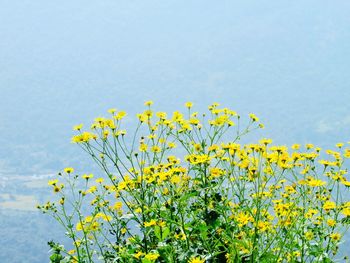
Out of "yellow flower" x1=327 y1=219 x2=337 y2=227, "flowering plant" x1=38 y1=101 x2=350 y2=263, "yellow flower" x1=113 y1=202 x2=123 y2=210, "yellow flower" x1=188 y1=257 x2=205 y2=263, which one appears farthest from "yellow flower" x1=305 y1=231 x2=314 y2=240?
"yellow flower" x1=113 y1=202 x2=123 y2=210

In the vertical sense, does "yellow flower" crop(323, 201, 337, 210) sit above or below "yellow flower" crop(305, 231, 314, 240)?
above

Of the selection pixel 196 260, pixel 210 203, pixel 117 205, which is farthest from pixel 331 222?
pixel 117 205

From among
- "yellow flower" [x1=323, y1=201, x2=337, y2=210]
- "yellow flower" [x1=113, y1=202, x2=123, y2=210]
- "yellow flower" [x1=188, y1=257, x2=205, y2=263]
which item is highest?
"yellow flower" [x1=113, y1=202, x2=123, y2=210]

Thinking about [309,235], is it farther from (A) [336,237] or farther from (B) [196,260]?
(B) [196,260]

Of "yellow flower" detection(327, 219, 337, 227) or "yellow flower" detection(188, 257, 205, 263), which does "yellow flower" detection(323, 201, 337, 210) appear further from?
"yellow flower" detection(188, 257, 205, 263)

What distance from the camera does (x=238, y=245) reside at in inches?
132

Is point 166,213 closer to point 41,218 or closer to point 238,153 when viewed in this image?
point 238,153

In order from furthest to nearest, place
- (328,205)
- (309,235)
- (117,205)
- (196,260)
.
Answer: (117,205)
(328,205)
(309,235)
(196,260)

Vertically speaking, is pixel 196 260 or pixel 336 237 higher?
pixel 336 237

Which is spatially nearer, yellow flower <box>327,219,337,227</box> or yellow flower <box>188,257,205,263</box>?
yellow flower <box>188,257,205,263</box>

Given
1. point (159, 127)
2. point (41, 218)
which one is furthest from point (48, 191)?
point (159, 127)

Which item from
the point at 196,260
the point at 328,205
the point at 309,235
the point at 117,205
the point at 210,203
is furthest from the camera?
the point at 117,205

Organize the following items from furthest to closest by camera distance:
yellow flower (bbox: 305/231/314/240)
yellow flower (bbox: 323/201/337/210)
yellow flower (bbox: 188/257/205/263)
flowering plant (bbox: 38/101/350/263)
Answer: yellow flower (bbox: 323/201/337/210) < yellow flower (bbox: 305/231/314/240) < flowering plant (bbox: 38/101/350/263) < yellow flower (bbox: 188/257/205/263)

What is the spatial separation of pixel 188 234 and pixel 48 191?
7577 inches
